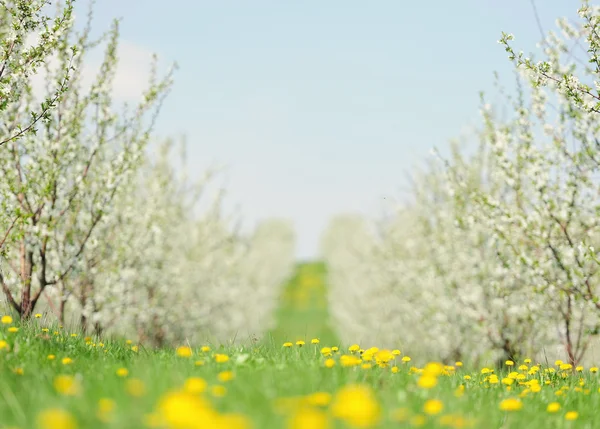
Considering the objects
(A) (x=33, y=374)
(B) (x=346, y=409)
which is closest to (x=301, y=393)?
(B) (x=346, y=409)

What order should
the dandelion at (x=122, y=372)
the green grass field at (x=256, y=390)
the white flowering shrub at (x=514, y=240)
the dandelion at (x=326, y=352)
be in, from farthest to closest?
the white flowering shrub at (x=514, y=240)
the dandelion at (x=326, y=352)
the dandelion at (x=122, y=372)
the green grass field at (x=256, y=390)

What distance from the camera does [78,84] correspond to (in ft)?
29.8

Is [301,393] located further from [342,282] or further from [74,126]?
[342,282]

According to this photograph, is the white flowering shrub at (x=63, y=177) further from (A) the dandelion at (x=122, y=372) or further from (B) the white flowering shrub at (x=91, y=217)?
(A) the dandelion at (x=122, y=372)

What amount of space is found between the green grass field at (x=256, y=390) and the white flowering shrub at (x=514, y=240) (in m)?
2.83

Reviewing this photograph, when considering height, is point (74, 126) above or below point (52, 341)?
above

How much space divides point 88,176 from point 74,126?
1.09 m

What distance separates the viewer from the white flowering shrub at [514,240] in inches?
319

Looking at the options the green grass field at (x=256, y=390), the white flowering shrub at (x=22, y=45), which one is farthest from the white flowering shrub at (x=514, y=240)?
the white flowering shrub at (x=22, y=45)

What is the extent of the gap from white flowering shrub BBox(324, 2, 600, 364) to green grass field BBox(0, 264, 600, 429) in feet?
9.28

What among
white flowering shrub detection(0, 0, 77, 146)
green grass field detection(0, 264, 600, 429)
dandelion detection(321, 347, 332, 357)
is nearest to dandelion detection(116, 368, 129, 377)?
green grass field detection(0, 264, 600, 429)

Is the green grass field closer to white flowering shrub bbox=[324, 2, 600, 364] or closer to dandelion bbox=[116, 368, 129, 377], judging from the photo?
dandelion bbox=[116, 368, 129, 377]

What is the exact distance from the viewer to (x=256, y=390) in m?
3.51

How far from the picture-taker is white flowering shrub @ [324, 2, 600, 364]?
8.09 meters
